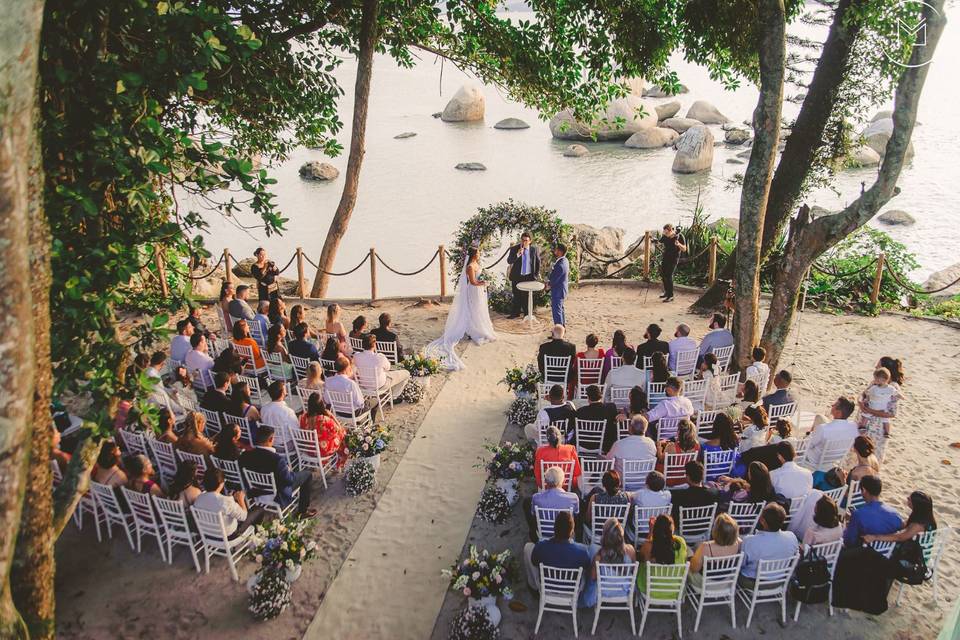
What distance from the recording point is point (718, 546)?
21.2 ft

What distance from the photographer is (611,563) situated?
6.30 metres

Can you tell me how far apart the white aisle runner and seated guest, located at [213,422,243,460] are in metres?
1.64

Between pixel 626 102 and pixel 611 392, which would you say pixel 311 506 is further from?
pixel 626 102

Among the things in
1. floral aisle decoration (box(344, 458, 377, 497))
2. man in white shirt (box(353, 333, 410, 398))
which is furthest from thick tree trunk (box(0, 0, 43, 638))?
man in white shirt (box(353, 333, 410, 398))

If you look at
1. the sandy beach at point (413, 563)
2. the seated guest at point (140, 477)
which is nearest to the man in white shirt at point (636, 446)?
the sandy beach at point (413, 563)

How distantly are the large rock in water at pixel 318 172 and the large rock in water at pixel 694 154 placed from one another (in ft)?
53.6

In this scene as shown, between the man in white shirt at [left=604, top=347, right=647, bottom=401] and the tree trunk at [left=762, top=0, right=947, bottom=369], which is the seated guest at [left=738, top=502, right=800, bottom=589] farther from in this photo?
the tree trunk at [left=762, top=0, right=947, bottom=369]

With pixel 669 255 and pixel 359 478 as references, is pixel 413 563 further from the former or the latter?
pixel 669 255

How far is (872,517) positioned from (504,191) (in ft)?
89.4

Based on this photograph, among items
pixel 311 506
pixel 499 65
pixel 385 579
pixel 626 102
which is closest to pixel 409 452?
pixel 311 506

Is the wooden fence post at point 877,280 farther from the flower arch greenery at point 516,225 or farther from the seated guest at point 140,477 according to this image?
the seated guest at point 140,477

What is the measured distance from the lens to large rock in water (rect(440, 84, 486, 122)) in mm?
52469

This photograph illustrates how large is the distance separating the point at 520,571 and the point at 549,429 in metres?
1.46

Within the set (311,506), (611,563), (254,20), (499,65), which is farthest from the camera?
(499,65)
